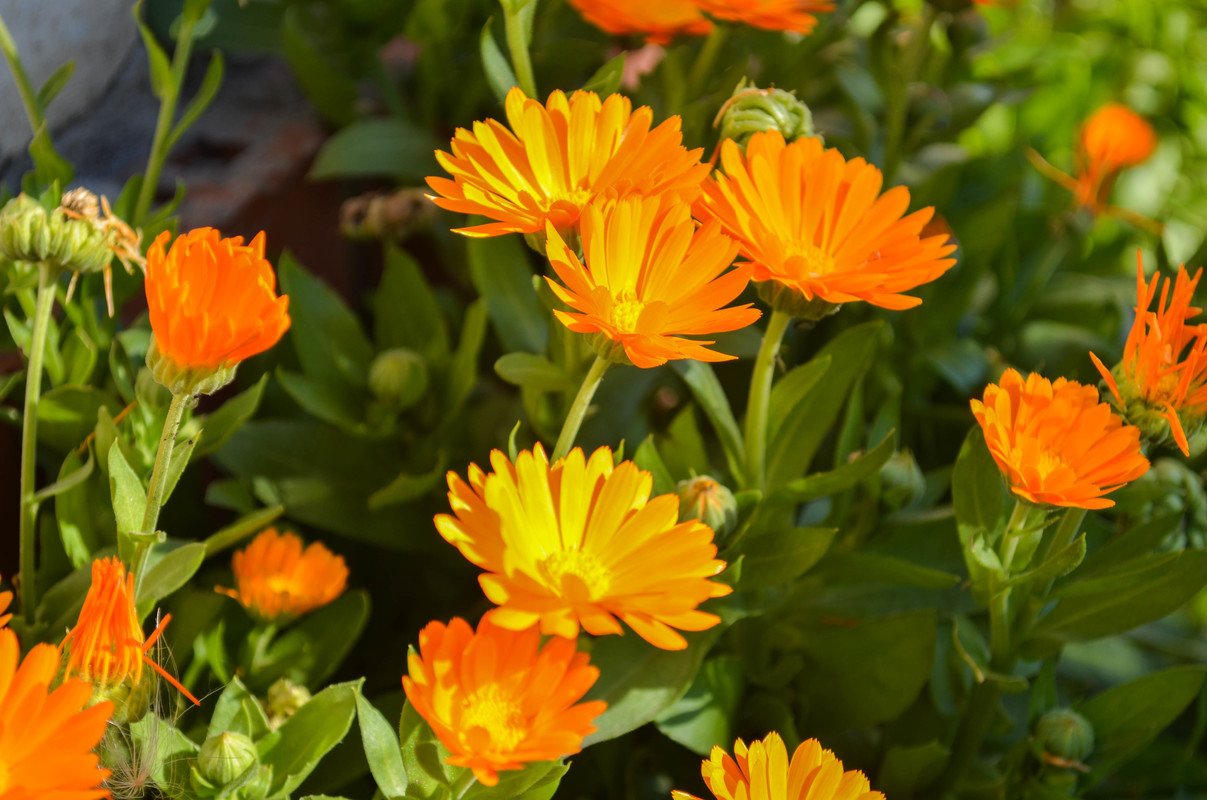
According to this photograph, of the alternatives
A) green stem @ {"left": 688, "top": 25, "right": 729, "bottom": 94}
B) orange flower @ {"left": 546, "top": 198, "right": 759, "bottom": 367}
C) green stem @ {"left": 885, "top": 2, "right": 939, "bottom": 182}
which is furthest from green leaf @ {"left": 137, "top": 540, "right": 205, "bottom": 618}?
green stem @ {"left": 885, "top": 2, "right": 939, "bottom": 182}

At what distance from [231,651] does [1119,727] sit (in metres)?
0.55

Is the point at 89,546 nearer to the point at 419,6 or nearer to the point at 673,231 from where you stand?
the point at 673,231

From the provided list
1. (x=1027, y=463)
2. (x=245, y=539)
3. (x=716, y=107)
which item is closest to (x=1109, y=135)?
(x=716, y=107)

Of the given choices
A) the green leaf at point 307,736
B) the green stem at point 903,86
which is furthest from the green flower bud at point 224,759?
the green stem at point 903,86

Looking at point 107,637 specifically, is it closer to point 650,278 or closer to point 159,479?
point 159,479

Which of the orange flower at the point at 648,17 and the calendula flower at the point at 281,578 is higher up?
the orange flower at the point at 648,17

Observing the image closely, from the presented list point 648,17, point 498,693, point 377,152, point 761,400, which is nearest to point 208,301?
point 498,693

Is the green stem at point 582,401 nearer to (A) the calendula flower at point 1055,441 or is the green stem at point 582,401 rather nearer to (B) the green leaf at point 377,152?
(A) the calendula flower at point 1055,441

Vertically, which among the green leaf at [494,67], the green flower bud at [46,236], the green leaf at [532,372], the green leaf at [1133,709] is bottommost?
the green leaf at [1133,709]

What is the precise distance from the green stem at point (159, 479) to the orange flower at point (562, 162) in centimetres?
15

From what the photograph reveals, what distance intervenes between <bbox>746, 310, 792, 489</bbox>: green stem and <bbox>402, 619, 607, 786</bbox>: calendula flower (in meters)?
0.22

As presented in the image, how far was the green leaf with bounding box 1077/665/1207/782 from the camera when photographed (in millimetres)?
755

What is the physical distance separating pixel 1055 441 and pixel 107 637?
0.43 m

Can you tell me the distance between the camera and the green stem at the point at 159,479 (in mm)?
548
